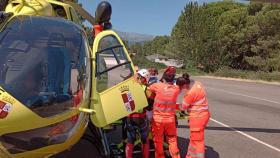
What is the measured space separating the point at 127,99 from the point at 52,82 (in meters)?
1.47

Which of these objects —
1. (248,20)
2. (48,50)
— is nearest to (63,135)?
(48,50)

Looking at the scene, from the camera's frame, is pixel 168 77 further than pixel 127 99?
Yes

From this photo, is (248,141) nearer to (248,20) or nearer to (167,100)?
(167,100)

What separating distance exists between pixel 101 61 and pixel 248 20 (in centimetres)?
5424

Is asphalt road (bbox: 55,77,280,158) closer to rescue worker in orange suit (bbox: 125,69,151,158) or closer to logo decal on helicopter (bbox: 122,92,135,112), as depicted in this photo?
rescue worker in orange suit (bbox: 125,69,151,158)

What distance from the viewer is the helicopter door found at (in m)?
5.94

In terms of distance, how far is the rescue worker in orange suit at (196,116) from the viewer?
7227 mm

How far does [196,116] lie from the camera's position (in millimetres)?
7348

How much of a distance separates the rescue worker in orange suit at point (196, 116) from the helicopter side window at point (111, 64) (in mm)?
1450

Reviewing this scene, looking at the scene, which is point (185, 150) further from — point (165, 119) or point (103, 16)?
point (103, 16)

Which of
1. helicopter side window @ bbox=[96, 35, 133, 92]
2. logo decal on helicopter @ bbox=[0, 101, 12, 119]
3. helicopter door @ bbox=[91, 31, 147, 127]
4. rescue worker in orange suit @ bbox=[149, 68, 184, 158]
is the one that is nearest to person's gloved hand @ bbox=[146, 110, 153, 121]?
rescue worker in orange suit @ bbox=[149, 68, 184, 158]

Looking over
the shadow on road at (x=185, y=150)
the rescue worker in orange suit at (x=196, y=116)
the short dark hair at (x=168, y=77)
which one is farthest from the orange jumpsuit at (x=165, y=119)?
the shadow on road at (x=185, y=150)

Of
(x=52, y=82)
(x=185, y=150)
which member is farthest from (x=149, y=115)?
(x=52, y=82)

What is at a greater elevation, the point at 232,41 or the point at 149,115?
the point at 149,115
